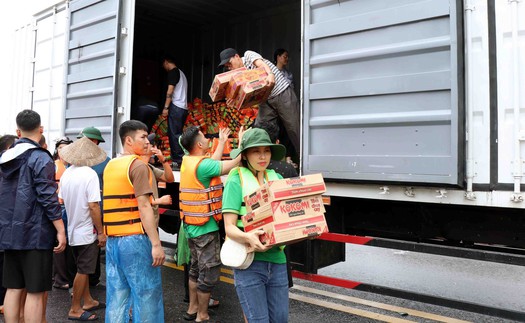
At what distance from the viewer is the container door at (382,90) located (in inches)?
112

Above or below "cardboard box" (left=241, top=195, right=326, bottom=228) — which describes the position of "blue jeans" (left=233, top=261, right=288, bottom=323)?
below

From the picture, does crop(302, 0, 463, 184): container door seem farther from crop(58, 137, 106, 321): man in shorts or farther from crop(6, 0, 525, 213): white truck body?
crop(58, 137, 106, 321): man in shorts

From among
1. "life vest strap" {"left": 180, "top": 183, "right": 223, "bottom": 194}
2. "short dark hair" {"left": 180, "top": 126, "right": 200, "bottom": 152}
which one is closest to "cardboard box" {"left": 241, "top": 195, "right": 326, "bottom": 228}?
"life vest strap" {"left": 180, "top": 183, "right": 223, "bottom": 194}

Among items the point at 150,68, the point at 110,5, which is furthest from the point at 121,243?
the point at 150,68

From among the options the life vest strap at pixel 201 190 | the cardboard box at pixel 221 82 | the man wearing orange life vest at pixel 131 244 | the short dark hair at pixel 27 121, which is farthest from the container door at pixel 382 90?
the short dark hair at pixel 27 121

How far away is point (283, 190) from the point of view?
2254 millimetres

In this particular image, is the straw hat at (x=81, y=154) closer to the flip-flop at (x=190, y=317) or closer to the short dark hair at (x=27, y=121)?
the short dark hair at (x=27, y=121)

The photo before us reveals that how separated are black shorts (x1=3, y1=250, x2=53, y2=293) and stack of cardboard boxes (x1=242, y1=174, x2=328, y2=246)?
6.10 ft

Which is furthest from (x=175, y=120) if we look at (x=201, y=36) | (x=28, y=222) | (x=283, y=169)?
(x=28, y=222)

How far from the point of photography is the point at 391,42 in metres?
3.10

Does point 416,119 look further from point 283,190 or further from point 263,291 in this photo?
point 263,291

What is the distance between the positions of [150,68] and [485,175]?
6.87 m

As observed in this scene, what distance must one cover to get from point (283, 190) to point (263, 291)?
64 centimetres

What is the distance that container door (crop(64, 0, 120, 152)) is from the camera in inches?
208
